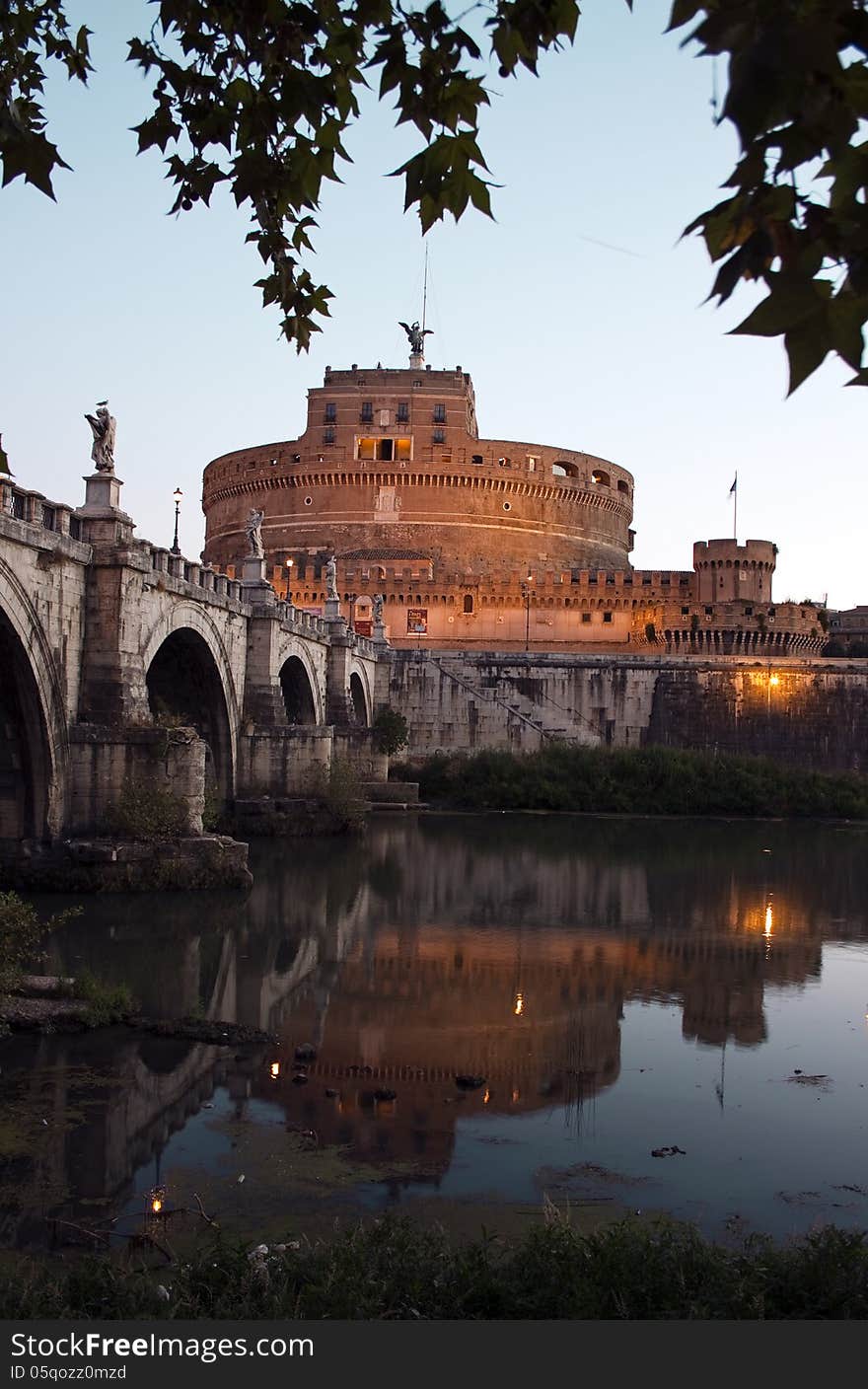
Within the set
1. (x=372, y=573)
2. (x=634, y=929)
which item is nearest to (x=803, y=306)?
(x=634, y=929)

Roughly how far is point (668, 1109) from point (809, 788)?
3060cm

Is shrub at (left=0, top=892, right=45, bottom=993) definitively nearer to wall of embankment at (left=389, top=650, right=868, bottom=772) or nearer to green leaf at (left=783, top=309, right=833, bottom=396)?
green leaf at (left=783, top=309, right=833, bottom=396)

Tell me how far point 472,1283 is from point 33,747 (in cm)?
1305

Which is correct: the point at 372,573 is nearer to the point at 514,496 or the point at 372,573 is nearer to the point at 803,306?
the point at 514,496

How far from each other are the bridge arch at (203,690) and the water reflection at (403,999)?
99.9 inches

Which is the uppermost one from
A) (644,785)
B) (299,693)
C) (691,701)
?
(691,701)

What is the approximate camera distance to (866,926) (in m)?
17.6

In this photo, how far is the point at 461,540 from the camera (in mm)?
71688

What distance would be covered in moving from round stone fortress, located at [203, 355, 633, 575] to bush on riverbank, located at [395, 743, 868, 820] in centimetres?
3287

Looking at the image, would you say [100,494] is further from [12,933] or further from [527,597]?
[527,597]

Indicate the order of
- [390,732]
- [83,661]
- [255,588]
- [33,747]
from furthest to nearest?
[390,732]
[255,588]
[83,661]
[33,747]

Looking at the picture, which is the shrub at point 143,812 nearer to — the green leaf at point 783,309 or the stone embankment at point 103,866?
the stone embankment at point 103,866

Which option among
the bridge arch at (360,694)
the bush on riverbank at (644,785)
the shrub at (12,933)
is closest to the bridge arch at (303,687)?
the bridge arch at (360,694)

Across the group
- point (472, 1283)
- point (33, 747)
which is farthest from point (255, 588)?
point (472, 1283)
